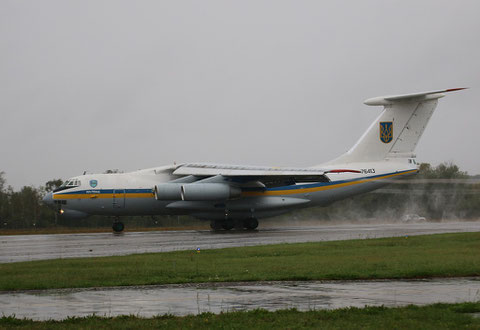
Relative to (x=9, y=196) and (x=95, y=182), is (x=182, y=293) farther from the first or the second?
(x=9, y=196)

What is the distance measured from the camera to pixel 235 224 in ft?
116

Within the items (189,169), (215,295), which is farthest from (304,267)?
(189,169)

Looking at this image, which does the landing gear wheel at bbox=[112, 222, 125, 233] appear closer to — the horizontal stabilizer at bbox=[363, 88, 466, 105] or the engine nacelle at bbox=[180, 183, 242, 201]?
the engine nacelle at bbox=[180, 183, 242, 201]

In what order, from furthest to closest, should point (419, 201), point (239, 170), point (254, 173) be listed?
1. point (419, 201)
2. point (239, 170)
3. point (254, 173)

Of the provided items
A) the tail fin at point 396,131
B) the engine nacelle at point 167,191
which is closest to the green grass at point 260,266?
the engine nacelle at point 167,191

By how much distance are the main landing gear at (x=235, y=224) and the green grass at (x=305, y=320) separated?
25557 mm

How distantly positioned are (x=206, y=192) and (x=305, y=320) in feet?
78.7

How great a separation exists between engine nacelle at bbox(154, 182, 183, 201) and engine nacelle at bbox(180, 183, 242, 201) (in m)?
0.29

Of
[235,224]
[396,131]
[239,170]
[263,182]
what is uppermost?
[396,131]

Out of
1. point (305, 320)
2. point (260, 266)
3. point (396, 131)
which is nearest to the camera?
point (305, 320)

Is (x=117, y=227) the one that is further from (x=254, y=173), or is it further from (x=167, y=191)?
(x=254, y=173)

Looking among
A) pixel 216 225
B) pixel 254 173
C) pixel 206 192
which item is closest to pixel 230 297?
pixel 206 192

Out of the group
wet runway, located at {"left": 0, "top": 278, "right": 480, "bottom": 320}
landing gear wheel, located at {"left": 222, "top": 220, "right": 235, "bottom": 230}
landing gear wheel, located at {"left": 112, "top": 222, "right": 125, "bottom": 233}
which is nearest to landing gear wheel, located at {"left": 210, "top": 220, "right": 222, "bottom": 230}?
landing gear wheel, located at {"left": 222, "top": 220, "right": 235, "bottom": 230}

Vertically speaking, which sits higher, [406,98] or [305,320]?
[406,98]
